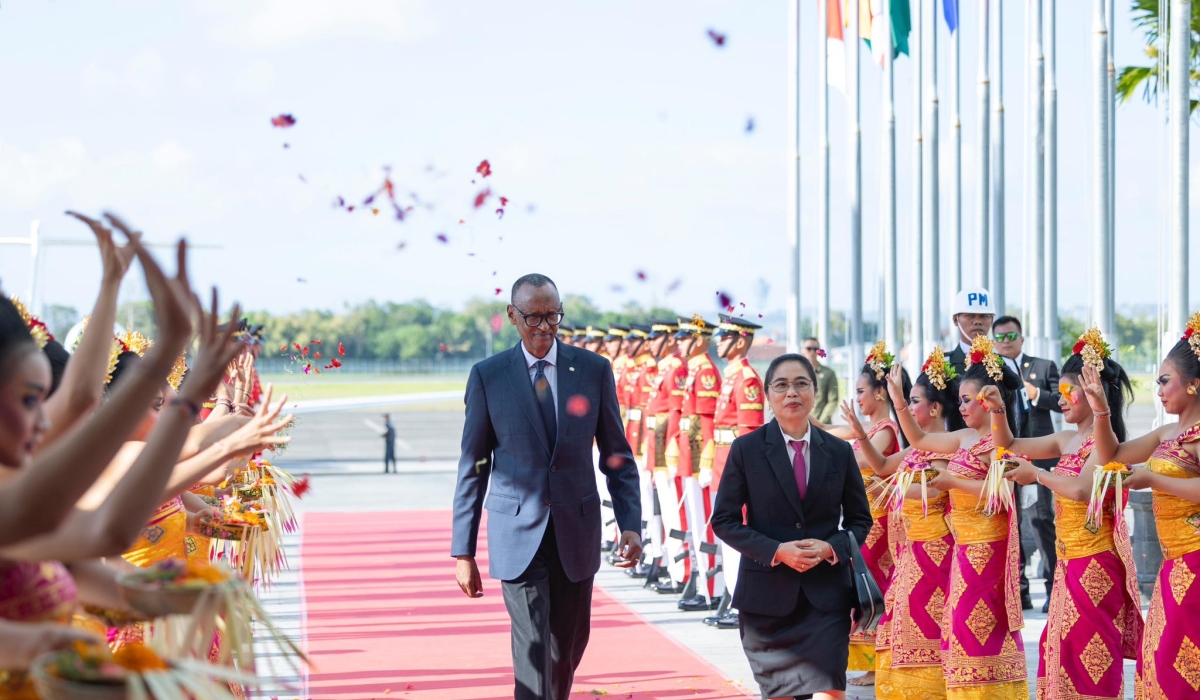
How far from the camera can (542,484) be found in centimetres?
526

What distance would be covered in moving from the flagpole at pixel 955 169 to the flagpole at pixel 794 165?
68.4 inches

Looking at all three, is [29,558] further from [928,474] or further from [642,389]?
[642,389]

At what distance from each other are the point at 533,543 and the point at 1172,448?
2.57 m

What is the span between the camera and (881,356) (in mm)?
7449

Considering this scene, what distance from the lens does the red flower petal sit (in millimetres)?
5324

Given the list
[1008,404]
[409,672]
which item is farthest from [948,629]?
[409,672]

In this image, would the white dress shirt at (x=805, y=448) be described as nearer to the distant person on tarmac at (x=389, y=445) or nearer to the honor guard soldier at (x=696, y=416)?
the honor guard soldier at (x=696, y=416)

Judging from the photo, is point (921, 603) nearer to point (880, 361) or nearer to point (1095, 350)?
point (880, 361)

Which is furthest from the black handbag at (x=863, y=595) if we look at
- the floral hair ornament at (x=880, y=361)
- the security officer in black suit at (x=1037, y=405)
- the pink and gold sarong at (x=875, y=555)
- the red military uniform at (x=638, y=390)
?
the red military uniform at (x=638, y=390)

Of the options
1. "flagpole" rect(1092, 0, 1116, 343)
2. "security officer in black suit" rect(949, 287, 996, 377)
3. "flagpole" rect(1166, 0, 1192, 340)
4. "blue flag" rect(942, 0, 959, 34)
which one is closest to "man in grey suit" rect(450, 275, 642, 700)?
"security officer in black suit" rect(949, 287, 996, 377)

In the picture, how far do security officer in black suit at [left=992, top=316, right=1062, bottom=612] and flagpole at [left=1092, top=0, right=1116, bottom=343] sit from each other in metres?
0.59

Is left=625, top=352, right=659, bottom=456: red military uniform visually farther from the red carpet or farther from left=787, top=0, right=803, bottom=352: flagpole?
left=787, top=0, right=803, bottom=352: flagpole

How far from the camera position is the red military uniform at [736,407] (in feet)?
30.3

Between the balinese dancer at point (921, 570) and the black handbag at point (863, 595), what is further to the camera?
the balinese dancer at point (921, 570)
